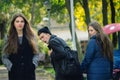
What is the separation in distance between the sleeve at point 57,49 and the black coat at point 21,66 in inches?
17.9

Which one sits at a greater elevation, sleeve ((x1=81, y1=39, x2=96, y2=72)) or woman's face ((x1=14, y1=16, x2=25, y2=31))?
woman's face ((x1=14, y1=16, x2=25, y2=31))

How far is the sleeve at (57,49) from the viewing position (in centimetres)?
764

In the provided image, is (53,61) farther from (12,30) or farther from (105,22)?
(105,22)

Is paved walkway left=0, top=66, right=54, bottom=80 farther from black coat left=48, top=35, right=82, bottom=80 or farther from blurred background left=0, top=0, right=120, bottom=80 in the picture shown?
black coat left=48, top=35, right=82, bottom=80

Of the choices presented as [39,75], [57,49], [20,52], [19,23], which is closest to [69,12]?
[39,75]

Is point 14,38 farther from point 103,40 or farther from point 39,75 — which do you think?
point 39,75

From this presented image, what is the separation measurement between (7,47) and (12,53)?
14 centimetres

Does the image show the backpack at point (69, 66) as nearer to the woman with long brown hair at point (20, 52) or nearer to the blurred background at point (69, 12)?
the woman with long brown hair at point (20, 52)

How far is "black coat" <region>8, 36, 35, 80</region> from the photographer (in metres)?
7.82

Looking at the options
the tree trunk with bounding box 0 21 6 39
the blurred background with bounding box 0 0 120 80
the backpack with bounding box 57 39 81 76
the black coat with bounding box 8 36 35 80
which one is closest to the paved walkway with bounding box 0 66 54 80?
the blurred background with bounding box 0 0 120 80

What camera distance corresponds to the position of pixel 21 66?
7.82 meters

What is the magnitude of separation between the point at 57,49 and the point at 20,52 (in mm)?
630

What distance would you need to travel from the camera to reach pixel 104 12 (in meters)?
26.3

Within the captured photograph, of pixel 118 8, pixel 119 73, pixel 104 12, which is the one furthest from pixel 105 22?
pixel 119 73
